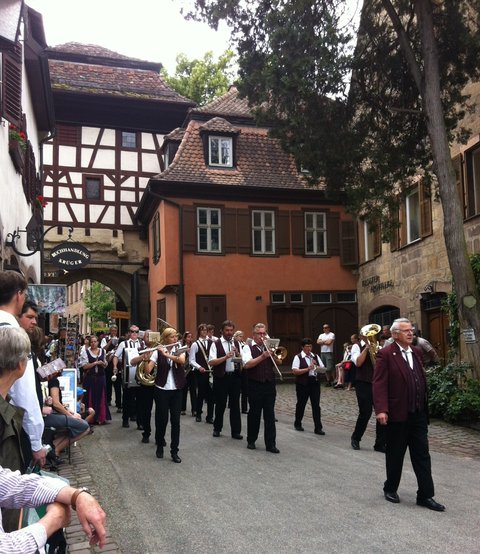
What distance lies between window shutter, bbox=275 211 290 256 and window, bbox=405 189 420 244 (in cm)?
582

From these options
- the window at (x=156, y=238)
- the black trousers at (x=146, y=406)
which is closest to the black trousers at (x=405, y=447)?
the black trousers at (x=146, y=406)

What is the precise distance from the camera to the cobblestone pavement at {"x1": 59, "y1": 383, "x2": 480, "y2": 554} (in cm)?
526

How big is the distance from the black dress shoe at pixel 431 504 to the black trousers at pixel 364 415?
2976 millimetres

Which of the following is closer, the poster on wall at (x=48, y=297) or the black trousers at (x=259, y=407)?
the black trousers at (x=259, y=407)

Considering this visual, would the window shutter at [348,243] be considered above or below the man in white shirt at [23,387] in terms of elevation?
above

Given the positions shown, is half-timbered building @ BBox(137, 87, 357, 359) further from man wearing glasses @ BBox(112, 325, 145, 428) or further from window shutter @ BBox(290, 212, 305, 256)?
man wearing glasses @ BBox(112, 325, 145, 428)

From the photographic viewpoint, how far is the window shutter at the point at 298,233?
77.4 ft

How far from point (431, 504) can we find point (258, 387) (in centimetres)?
398

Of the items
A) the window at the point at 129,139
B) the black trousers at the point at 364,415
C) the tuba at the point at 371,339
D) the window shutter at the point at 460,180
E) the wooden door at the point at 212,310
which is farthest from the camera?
the window at the point at 129,139

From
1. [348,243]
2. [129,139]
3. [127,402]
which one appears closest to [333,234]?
[348,243]

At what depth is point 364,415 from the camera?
9.20 metres

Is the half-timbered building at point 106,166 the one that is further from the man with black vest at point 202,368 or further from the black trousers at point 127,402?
the black trousers at point 127,402

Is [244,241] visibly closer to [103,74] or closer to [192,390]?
A: [192,390]

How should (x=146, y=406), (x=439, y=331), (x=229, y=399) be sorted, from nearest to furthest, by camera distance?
(x=146, y=406), (x=229, y=399), (x=439, y=331)
